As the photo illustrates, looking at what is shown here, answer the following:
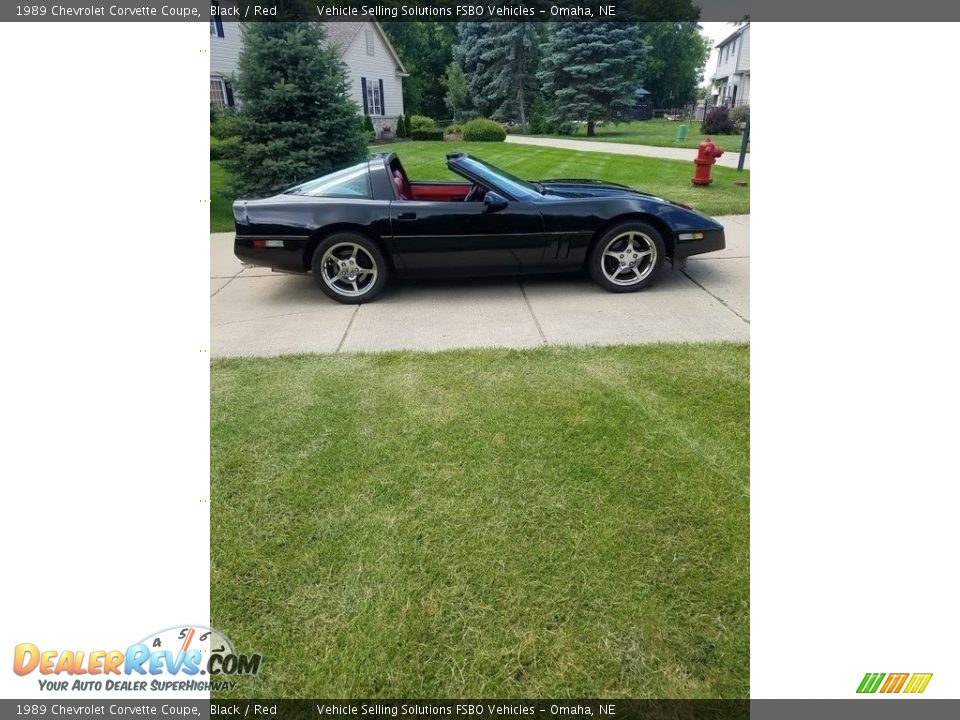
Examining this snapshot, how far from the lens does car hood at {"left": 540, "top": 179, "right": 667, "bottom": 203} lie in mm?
4727

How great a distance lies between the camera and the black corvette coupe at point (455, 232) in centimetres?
440

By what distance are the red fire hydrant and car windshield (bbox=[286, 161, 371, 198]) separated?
7.51 metres

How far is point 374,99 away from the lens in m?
24.9

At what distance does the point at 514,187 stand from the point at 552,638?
147 inches

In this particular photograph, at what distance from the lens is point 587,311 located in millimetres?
4316

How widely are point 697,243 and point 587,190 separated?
1.10m

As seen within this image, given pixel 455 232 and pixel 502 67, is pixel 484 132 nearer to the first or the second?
pixel 502 67

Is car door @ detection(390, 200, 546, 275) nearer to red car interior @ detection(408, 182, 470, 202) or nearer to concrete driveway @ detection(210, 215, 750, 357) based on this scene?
concrete driveway @ detection(210, 215, 750, 357)

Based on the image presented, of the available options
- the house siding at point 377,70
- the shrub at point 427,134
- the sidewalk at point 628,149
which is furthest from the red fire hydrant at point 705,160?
the house siding at point 377,70
